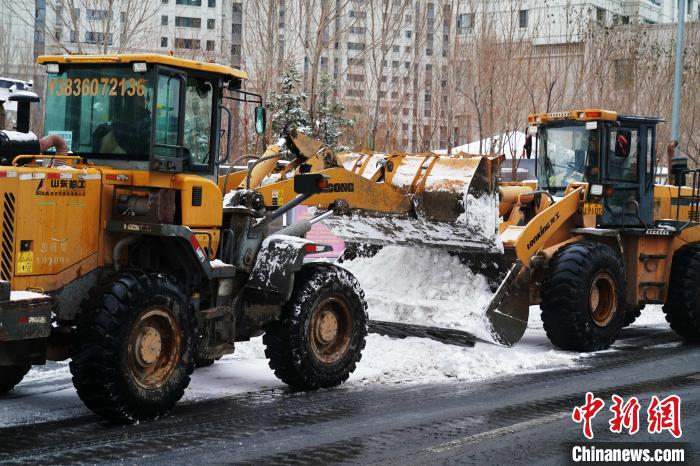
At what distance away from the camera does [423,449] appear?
715 centimetres

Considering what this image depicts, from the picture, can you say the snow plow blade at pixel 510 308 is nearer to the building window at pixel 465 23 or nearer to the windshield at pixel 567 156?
the windshield at pixel 567 156

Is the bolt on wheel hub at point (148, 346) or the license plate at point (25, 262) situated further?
the bolt on wheel hub at point (148, 346)

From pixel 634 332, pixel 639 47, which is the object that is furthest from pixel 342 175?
pixel 639 47

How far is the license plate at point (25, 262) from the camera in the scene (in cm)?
728

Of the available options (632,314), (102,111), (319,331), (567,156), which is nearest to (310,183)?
(319,331)

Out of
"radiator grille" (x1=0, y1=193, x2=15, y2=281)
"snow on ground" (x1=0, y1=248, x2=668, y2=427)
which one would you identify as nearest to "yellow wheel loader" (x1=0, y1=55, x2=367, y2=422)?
"radiator grille" (x1=0, y1=193, x2=15, y2=281)

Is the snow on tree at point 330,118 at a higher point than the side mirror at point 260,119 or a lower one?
higher

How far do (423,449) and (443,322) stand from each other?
4.16 meters

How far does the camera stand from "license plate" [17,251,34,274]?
7281 millimetres

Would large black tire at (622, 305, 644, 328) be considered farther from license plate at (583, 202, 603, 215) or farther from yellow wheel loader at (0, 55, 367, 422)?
yellow wheel loader at (0, 55, 367, 422)

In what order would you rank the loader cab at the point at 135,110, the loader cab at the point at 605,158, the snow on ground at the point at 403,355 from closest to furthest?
the loader cab at the point at 135,110
the snow on ground at the point at 403,355
the loader cab at the point at 605,158

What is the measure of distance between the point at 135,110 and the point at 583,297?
5.94m

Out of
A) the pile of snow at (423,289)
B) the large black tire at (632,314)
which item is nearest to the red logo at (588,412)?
the pile of snow at (423,289)

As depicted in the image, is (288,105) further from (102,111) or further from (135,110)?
(135,110)
